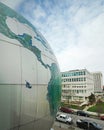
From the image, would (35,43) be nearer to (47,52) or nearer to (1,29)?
(47,52)

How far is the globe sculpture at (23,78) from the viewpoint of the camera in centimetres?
799

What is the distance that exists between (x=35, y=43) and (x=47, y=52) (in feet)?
3.72

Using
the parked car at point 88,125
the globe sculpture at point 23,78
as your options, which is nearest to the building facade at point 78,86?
the parked car at point 88,125

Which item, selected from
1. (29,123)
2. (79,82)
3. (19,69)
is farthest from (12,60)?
(79,82)

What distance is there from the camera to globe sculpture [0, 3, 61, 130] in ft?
26.2

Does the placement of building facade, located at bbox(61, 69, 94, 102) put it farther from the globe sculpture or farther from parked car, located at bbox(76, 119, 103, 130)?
the globe sculpture

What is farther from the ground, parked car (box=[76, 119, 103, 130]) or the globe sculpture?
the globe sculpture

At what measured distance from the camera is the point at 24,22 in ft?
32.6

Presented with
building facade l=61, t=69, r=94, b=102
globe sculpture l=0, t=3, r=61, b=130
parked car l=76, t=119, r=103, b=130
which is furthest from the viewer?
building facade l=61, t=69, r=94, b=102

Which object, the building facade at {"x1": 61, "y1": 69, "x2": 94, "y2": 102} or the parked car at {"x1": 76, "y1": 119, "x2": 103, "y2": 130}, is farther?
the building facade at {"x1": 61, "y1": 69, "x2": 94, "y2": 102}

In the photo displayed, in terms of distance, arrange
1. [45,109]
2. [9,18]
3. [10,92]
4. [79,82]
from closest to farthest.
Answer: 1. [10,92]
2. [9,18]
3. [45,109]
4. [79,82]

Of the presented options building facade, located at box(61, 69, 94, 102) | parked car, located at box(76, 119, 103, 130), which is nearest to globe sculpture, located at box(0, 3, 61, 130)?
parked car, located at box(76, 119, 103, 130)

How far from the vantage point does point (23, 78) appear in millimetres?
8500

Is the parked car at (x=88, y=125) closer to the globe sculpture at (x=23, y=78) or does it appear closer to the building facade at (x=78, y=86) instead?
the globe sculpture at (x=23, y=78)
